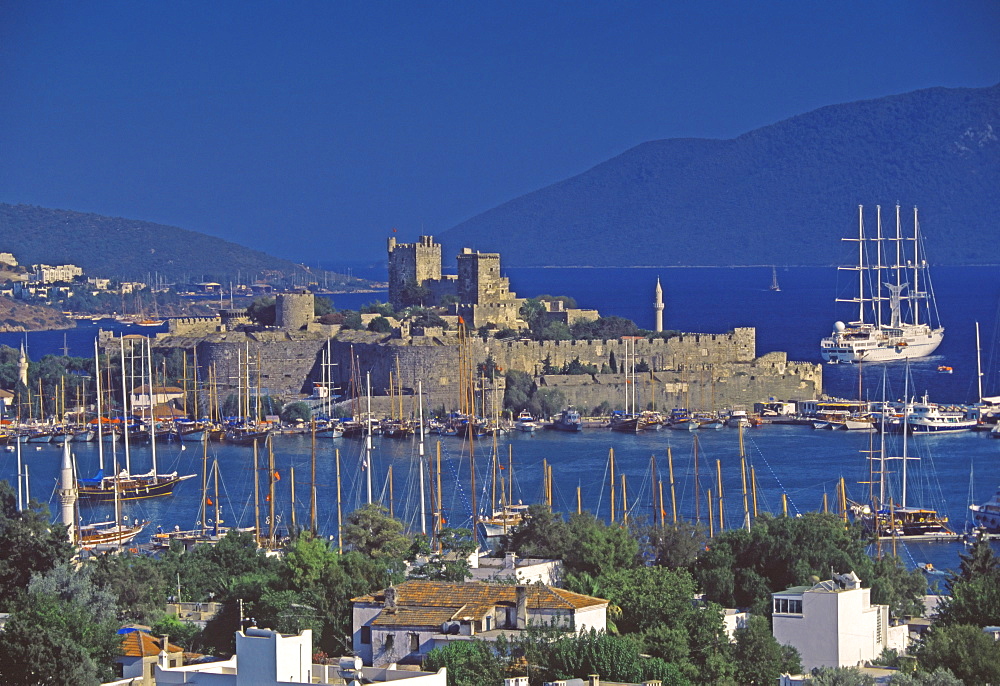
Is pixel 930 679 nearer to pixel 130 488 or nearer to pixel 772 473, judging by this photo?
pixel 772 473

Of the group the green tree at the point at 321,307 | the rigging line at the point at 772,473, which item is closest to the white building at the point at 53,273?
the green tree at the point at 321,307

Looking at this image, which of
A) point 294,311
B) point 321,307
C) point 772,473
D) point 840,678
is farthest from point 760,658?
point 321,307

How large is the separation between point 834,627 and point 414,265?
46.3 meters

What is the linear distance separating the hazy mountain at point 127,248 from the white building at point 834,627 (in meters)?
156

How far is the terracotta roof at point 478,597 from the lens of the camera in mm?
16141

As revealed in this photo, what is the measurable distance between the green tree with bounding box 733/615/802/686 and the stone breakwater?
1280 inches

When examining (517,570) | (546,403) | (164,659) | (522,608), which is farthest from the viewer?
(546,403)

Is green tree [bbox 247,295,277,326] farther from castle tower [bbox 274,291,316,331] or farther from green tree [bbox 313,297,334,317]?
green tree [bbox 313,297,334,317]

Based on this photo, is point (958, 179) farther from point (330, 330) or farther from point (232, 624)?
point (232, 624)

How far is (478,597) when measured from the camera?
53.9 ft

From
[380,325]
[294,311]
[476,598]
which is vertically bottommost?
[476,598]

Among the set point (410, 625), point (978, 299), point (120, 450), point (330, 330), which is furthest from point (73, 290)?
point (410, 625)

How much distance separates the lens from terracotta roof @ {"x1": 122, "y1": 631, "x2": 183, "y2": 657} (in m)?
15.6

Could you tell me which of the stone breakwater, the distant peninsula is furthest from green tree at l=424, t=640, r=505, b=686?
the distant peninsula
